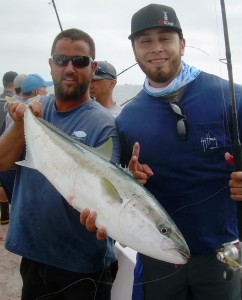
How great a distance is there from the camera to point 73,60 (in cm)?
273

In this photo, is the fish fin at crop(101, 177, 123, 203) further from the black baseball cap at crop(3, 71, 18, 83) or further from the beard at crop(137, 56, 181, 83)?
the black baseball cap at crop(3, 71, 18, 83)

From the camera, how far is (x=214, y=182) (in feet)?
8.76

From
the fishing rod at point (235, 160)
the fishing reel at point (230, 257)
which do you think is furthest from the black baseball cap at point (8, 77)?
the fishing reel at point (230, 257)

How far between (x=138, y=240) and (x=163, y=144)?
1.00 m

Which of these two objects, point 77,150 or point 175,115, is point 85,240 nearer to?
point 77,150

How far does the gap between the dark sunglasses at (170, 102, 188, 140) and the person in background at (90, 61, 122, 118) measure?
8.17 ft

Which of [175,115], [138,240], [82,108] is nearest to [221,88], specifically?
[175,115]

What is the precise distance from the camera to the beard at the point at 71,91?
2.71 metres

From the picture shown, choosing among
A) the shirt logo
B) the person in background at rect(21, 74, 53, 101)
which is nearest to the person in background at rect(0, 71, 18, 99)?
the person in background at rect(21, 74, 53, 101)

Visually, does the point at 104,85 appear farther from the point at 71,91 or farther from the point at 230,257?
the point at 230,257

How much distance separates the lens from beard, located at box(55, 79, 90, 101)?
2711 mm

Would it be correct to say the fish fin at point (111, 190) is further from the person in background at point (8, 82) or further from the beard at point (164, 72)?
the person in background at point (8, 82)

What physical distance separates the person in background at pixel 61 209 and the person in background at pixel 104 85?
2.30 m

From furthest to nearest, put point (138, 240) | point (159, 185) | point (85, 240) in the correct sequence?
point (159, 185) → point (85, 240) → point (138, 240)
